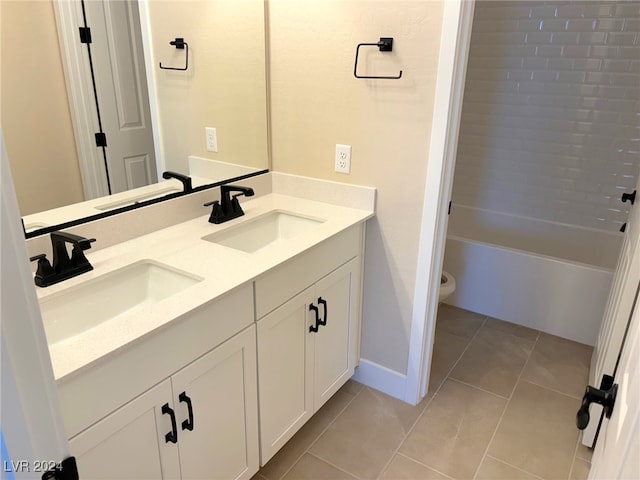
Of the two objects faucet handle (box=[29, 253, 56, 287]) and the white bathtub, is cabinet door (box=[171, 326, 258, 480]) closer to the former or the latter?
faucet handle (box=[29, 253, 56, 287])

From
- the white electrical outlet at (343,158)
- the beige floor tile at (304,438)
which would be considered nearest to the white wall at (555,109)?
the white electrical outlet at (343,158)

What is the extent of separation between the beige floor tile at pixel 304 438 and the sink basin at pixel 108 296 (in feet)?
2.74

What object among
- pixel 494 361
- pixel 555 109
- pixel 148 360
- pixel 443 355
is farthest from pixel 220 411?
pixel 555 109

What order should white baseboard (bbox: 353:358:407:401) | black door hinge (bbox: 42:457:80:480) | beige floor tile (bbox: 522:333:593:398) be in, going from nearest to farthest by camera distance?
black door hinge (bbox: 42:457:80:480) < white baseboard (bbox: 353:358:407:401) < beige floor tile (bbox: 522:333:593:398)

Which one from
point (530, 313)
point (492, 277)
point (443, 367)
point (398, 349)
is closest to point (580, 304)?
point (530, 313)

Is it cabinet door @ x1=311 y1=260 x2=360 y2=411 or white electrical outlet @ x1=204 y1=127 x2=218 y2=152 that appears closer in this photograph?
cabinet door @ x1=311 y1=260 x2=360 y2=411

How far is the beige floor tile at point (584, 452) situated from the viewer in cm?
188

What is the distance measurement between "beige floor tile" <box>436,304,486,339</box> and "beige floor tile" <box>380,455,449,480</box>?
3.30 ft

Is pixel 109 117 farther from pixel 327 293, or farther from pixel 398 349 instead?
pixel 398 349

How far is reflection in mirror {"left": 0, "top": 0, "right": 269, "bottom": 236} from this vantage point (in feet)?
4.18

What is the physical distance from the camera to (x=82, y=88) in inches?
54.9

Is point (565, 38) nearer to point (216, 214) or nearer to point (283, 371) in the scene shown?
point (216, 214)

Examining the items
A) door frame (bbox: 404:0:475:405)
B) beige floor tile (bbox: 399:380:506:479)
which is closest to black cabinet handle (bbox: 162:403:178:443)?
beige floor tile (bbox: 399:380:506:479)

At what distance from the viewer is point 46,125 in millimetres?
1327
